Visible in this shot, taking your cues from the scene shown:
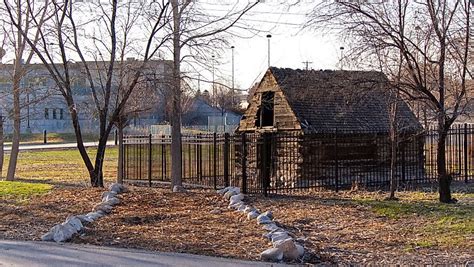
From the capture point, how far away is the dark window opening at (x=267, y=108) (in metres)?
25.0

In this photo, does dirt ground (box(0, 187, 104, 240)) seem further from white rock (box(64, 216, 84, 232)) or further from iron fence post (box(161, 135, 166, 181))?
iron fence post (box(161, 135, 166, 181))

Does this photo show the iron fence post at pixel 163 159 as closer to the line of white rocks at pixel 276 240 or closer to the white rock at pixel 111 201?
the white rock at pixel 111 201

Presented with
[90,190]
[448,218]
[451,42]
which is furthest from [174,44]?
[448,218]

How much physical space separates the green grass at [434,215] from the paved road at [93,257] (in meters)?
3.25

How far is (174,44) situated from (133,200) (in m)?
4.42

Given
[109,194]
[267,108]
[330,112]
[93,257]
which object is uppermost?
[267,108]

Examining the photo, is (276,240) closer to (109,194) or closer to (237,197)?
(237,197)

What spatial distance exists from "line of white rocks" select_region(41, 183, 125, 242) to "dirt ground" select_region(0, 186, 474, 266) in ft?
0.57

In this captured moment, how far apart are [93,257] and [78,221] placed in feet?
7.72

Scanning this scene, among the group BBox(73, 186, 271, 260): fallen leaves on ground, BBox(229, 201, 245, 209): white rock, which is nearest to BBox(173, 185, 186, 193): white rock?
BBox(73, 186, 271, 260): fallen leaves on ground

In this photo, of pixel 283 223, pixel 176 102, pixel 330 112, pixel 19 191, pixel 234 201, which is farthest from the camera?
pixel 330 112

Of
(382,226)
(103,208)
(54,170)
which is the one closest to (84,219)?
(103,208)

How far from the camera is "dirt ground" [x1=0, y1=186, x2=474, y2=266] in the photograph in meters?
9.59

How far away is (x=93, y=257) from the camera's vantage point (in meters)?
9.37
